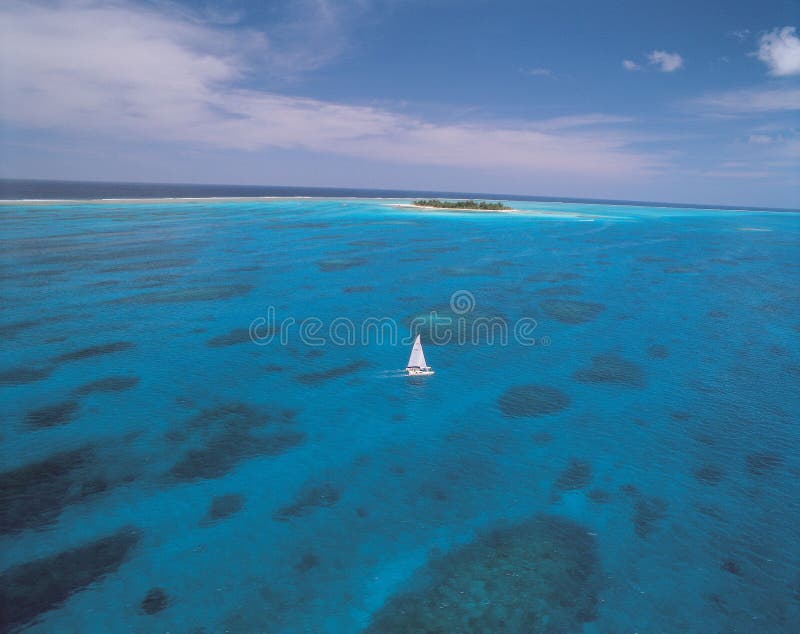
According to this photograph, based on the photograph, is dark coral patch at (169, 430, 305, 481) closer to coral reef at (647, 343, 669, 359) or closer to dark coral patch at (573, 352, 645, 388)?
dark coral patch at (573, 352, 645, 388)

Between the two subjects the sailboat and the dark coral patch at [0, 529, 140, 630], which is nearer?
the dark coral patch at [0, 529, 140, 630]

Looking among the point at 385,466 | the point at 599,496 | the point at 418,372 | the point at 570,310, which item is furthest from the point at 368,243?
the point at 599,496

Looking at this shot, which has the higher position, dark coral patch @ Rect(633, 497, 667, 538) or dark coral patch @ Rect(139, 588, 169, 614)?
dark coral patch @ Rect(633, 497, 667, 538)

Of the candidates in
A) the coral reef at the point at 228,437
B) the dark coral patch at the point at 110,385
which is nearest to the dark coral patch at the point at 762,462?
the coral reef at the point at 228,437

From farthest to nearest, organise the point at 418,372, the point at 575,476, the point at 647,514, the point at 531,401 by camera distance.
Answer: the point at 418,372
the point at 531,401
the point at 575,476
the point at 647,514

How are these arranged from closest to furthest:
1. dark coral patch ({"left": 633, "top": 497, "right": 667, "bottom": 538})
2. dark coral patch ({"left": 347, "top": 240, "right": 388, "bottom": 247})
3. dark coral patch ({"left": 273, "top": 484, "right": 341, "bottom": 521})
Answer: dark coral patch ({"left": 633, "top": 497, "right": 667, "bottom": 538}) → dark coral patch ({"left": 273, "top": 484, "right": 341, "bottom": 521}) → dark coral patch ({"left": 347, "top": 240, "right": 388, "bottom": 247})

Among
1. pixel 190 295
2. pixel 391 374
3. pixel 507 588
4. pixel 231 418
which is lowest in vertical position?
pixel 507 588

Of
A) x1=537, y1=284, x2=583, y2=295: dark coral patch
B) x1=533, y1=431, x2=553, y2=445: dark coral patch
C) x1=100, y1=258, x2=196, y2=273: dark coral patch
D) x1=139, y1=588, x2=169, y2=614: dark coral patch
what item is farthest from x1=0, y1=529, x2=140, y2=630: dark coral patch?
x1=100, y1=258, x2=196, y2=273: dark coral patch

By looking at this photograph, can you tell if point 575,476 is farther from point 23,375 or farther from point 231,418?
point 23,375
